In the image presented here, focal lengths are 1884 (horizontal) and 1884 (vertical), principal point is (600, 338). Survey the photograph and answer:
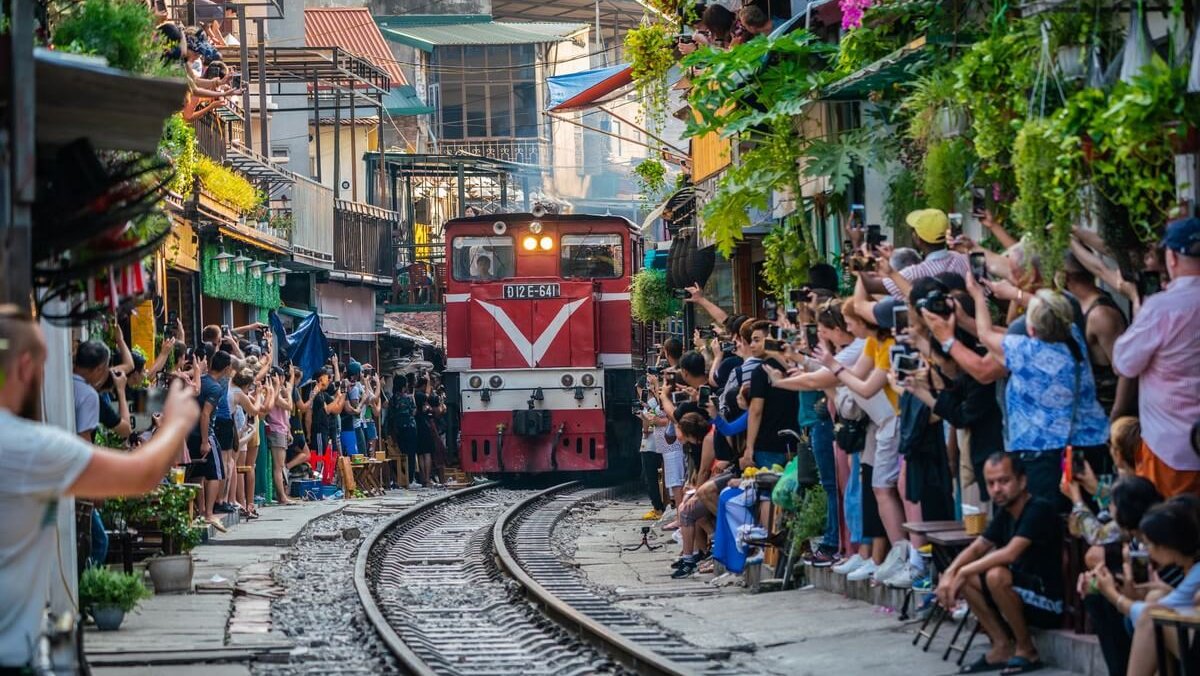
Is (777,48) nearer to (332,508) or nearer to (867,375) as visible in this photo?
(867,375)

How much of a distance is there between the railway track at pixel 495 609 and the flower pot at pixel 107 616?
5.12ft

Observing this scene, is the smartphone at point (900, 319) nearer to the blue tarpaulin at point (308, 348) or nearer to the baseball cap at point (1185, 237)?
the baseball cap at point (1185, 237)

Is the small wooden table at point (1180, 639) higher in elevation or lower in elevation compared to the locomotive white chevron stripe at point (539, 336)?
lower

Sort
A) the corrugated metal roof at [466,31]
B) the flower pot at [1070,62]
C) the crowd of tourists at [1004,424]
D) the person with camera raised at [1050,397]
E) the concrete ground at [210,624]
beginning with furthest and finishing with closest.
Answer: the corrugated metal roof at [466,31] → the concrete ground at [210,624] → the flower pot at [1070,62] → the person with camera raised at [1050,397] → the crowd of tourists at [1004,424]

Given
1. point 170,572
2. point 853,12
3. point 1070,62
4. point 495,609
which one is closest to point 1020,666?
point 1070,62

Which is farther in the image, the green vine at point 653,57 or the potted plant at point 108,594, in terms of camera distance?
the green vine at point 653,57

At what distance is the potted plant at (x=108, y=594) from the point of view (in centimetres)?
1075

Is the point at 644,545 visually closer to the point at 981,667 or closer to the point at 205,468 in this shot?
the point at 205,468

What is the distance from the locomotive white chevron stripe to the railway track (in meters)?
A: 4.32

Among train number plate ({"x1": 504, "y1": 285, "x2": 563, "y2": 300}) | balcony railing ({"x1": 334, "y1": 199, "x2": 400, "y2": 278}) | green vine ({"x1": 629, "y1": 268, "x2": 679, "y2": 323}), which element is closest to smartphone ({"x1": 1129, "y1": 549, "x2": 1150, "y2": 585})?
green vine ({"x1": 629, "y1": 268, "x2": 679, "y2": 323})

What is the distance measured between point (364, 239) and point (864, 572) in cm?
2741

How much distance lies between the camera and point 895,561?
10.6m

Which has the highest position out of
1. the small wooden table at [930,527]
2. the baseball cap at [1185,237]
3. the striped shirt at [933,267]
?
the striped shirt at [933,267]

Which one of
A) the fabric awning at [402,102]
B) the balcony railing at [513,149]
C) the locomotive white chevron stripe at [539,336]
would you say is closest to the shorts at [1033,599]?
the locomotive white chevron stripe at [539,336]
